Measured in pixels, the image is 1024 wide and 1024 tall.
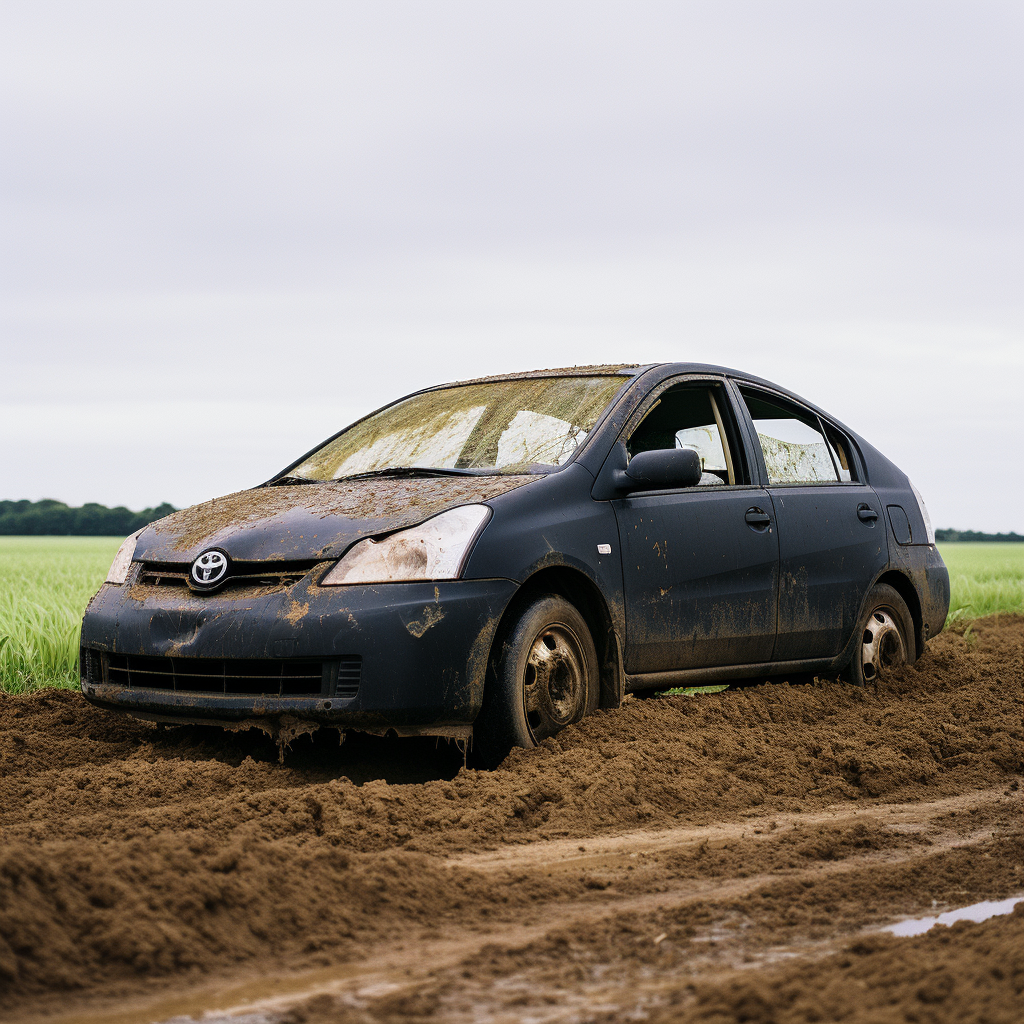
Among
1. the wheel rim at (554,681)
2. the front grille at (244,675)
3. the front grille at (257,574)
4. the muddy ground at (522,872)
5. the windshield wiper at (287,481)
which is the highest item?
the windshield wiper at (287,481)

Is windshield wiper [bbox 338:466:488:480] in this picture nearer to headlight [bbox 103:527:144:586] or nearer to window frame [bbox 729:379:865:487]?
headlight [bbox 103:527:144:586]

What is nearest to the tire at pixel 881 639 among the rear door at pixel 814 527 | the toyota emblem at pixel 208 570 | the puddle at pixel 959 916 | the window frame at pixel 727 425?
the rear door at pixel 814 527

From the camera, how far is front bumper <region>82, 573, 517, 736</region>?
4.36 metres

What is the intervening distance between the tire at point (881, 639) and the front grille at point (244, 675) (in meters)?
3.34

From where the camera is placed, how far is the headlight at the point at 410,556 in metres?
4.48

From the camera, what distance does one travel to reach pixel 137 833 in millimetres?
3771

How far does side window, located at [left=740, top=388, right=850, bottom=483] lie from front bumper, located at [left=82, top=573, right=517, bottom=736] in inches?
94.1

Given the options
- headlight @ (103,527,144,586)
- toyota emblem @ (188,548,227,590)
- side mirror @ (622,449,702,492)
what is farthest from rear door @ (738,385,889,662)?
headlight @ (103,527,144,586)

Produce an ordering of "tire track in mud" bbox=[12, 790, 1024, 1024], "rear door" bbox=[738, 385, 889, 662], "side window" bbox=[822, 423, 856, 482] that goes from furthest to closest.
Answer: "side window" bbox=[822, 423, 856, 482]
"rear door" bbox=[738, 385, 889, 662]
"tire track in mud" bbox=[12, 790, 1024, 1024]

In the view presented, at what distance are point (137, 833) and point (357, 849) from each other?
2.31ft

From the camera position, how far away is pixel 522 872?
357 cm

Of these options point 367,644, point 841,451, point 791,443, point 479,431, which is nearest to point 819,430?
point 841,451

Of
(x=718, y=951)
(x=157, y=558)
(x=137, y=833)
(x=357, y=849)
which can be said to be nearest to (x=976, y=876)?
(x=718, y=951)

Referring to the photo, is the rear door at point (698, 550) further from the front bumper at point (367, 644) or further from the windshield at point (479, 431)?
the front bumper at point (367, 644)
